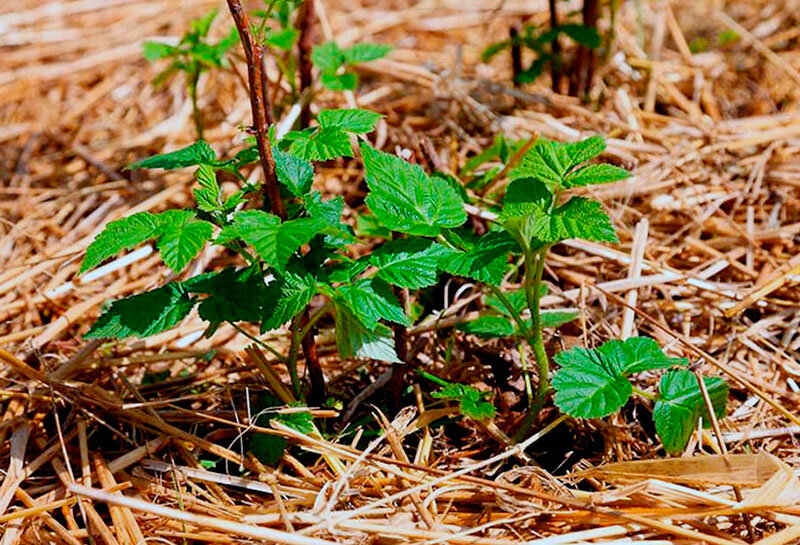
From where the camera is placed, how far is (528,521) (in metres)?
1.28

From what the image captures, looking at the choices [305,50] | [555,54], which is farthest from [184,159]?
[555,54]

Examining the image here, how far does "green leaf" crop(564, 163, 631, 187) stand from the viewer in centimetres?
132

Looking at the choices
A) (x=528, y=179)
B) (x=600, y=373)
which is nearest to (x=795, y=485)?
(x=600, y=373)

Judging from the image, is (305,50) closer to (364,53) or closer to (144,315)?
(364,53)

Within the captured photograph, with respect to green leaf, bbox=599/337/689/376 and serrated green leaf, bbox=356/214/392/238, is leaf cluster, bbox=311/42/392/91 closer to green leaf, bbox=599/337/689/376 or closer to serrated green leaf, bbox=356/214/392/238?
serrated green leaf, bbox=356/214/392/238

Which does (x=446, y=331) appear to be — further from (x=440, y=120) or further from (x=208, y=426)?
(x=440, y=120)

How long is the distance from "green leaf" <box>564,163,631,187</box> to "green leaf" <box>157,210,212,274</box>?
56 cm

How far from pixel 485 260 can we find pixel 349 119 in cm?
31

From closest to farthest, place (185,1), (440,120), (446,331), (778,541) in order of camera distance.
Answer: (778,541)
(446,331)
(440,120)
(185,1)

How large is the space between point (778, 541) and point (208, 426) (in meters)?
0.96

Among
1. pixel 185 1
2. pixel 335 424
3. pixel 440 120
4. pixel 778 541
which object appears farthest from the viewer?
pixel 185 1

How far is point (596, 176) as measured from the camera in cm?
134

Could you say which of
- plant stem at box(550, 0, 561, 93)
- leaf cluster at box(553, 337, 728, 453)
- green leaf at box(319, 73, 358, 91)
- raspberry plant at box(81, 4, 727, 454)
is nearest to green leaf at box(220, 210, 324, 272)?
raspberry plant at box(81, 4, 727, 454)

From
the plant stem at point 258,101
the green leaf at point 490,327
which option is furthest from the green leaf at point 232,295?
the green leaf at point 490,327
